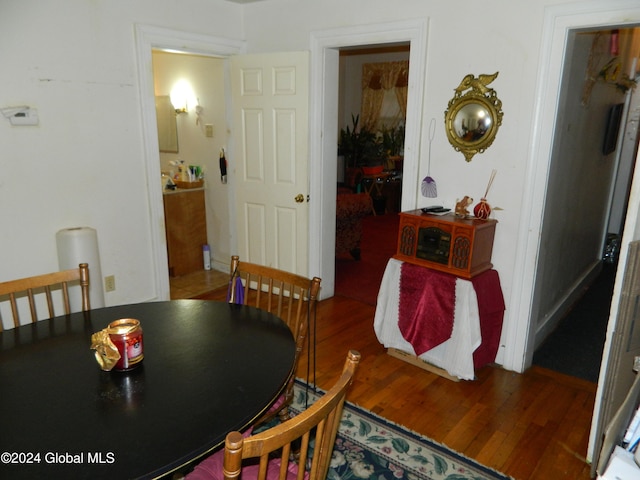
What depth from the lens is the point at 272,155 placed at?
3.78 m

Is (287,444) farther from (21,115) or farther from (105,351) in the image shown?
(21,115)

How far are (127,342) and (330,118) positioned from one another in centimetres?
269

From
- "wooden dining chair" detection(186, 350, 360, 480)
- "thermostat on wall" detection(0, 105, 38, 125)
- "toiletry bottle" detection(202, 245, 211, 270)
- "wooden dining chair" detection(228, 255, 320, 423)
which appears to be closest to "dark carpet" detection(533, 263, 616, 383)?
"wooden dining chair" detection(228, 255, 320, 423)

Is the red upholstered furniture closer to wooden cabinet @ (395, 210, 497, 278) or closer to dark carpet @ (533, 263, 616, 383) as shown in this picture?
wooden cabinet @ (395, 210, 497, 278)

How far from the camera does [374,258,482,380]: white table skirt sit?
8.53 ft

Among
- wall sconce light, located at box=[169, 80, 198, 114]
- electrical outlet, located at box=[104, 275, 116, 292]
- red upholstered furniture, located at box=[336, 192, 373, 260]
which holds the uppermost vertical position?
wall sconce light, located at box=[169, 80, 198, 114]

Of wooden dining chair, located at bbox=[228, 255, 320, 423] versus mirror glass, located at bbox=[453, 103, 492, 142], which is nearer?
wooden dining chair, located at bbox=[228, 255, 320, 423]

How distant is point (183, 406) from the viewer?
1.26 metres

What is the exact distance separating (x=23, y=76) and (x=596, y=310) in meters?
4.54

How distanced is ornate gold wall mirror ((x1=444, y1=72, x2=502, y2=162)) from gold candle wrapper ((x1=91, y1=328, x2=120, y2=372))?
2.29 metres

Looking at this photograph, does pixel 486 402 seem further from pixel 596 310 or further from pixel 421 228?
pixel 596 310

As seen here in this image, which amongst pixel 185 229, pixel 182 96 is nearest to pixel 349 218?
pixel 185 229

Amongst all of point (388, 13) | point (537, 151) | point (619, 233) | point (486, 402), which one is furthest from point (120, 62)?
point (619, 233)

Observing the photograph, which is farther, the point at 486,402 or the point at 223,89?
the point at 223,89
